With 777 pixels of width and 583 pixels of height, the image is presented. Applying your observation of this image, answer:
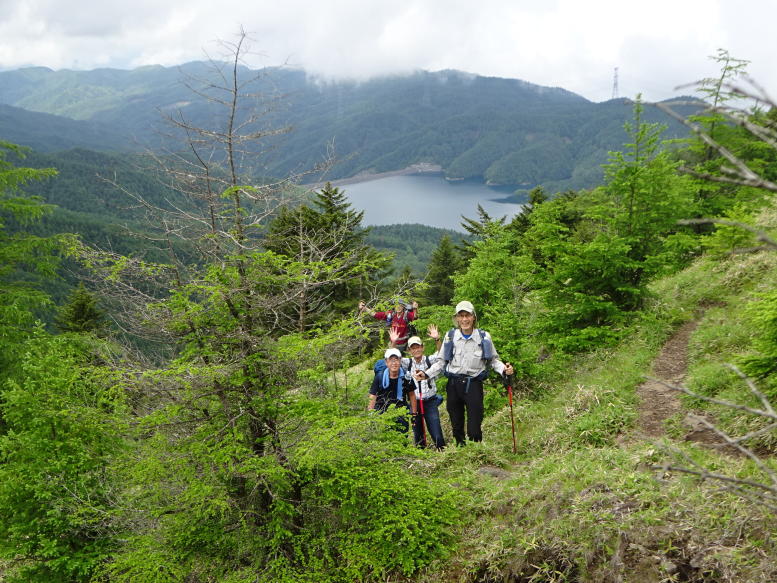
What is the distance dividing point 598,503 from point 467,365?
2601 millimetres

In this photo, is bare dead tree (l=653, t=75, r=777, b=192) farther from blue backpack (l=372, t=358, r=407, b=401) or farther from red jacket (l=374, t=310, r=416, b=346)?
red jacket (l=374, t=310, r=416, b=346)

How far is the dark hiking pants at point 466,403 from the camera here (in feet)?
22.8

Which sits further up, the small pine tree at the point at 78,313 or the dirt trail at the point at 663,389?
the dirt trail at the point at 663,389

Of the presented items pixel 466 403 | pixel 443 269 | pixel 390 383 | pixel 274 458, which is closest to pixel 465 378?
pixel 466 403

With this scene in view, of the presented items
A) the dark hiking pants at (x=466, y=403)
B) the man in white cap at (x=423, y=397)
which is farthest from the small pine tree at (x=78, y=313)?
the dark hiking pants at (x=466, y=403)

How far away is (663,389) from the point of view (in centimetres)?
781

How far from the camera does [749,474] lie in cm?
465

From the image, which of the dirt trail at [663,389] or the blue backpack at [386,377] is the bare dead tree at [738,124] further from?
the blue backpack at [386,377]

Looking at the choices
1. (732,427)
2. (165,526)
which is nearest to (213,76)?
(165,526)

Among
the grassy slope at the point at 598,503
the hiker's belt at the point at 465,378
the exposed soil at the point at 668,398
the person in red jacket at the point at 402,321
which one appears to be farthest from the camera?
the person in red jacket at the point at 402,321

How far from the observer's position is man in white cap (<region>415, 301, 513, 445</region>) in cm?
690

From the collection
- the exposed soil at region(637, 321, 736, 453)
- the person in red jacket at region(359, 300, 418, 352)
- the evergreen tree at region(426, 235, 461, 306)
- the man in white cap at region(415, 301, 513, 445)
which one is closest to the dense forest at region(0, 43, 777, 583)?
the exposed soil at region(637, 321, 736, 453)

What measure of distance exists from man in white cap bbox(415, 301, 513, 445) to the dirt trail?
2102 millimetres

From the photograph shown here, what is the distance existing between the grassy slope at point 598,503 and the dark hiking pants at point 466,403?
1.00 ft
